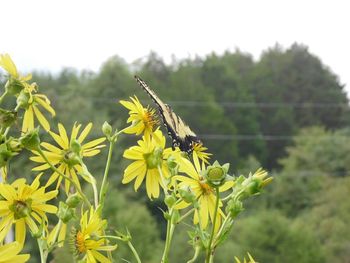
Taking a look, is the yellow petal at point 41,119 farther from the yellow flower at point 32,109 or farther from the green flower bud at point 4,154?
the green flower bud at point 4,154

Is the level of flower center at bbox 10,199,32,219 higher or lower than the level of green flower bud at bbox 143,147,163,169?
lower

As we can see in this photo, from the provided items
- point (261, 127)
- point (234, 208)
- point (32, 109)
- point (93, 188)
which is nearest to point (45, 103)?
point (32, 109)

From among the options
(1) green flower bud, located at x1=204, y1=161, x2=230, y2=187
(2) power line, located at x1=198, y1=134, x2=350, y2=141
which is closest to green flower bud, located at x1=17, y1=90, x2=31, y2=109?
(1) green flower bud, located at x1=204, y1=161, x2=230, y2=187

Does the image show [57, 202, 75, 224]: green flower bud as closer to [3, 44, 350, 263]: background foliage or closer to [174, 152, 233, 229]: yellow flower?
[174, 152, 233, 229]: yellow flower

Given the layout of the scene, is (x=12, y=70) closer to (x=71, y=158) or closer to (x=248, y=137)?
(x=71, y=158)

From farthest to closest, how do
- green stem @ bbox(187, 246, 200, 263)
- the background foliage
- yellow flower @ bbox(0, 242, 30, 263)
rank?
1. the background foliage
2. green stem @ bbox(187, 246, 200, 263)
3. yellow flower @ bbox(0, 242, 30, 263)

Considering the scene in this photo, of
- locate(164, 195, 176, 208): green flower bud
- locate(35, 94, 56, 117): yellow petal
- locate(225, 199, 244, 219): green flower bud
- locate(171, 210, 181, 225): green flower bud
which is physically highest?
locate(35, 94, 56, 117): yellow petal

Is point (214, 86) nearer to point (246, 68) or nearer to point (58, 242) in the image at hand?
point (246, 68)
